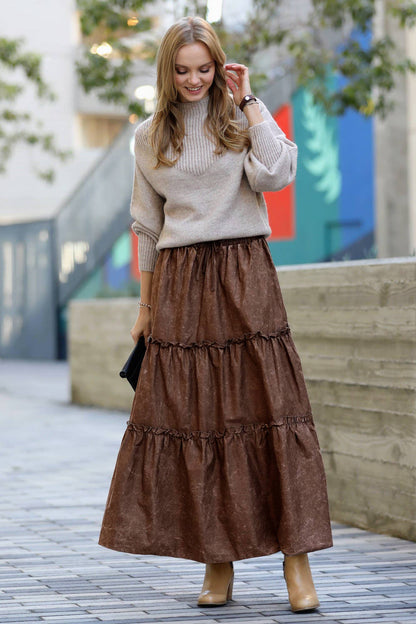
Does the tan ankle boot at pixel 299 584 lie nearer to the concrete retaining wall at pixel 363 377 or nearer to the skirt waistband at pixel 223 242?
the skirt waistband at pixel 223 242

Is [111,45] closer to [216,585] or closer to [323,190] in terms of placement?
[323,190]

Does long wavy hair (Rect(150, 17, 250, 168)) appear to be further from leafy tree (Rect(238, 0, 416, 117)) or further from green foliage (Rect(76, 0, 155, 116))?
green foliage (Rect(76, 0, 155, 116))

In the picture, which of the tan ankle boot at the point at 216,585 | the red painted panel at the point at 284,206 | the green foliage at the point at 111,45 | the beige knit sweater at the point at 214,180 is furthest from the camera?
the red painted panel at the point at 284,206

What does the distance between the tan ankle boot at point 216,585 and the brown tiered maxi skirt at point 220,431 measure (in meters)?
0.21

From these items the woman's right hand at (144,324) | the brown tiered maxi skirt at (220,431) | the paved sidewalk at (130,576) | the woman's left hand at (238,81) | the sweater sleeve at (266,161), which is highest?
the woman's left hand at (238,81)

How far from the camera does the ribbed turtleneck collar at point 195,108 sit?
161 inches

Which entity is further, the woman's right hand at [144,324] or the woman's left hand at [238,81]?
the woman's right hand at [144,324]

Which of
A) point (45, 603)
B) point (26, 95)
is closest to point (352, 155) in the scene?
point (45, 603)

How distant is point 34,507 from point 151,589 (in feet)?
7.13

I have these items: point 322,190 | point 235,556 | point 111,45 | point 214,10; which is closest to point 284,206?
point 322,190

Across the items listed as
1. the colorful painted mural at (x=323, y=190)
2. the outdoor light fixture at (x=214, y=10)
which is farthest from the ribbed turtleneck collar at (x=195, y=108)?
the colorful painted mural at (x=323, y=190)

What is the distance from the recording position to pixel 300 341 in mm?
6242

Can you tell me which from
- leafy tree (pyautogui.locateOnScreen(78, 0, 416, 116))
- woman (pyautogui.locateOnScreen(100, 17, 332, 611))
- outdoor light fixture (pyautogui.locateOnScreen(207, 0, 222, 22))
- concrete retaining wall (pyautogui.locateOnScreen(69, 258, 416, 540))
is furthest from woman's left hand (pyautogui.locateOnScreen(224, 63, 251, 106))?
leafy tree (pyautogui.locateOnScreen(78, 0, 416, 116))

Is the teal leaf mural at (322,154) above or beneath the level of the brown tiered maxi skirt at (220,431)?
above
